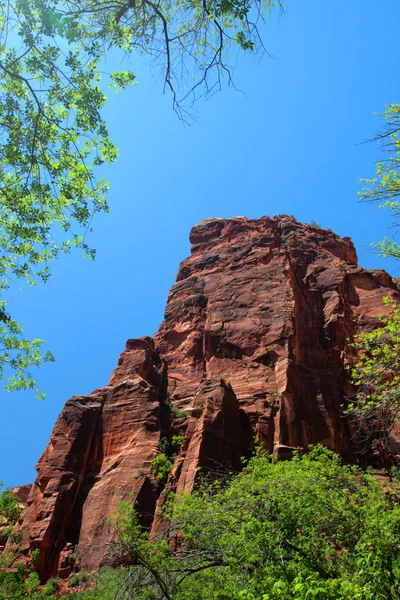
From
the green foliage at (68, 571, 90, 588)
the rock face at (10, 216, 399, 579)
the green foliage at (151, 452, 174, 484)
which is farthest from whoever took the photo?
→ the green foliage at (151, 452, 174, 484)

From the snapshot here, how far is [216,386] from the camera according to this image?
105ft

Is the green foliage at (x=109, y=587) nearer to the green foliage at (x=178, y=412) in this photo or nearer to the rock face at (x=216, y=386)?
the rock face at (x=216, y=386)

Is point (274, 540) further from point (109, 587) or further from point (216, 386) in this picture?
point (216, 386)

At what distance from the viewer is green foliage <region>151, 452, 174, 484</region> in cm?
3039

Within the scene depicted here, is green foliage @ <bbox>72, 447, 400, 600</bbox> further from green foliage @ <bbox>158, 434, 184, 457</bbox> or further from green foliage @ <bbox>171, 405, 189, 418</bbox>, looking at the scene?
green foliage @ <bbox>171, 405, 189, 418</bbox>

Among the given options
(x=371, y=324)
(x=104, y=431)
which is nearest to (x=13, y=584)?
(x=104, y=431)

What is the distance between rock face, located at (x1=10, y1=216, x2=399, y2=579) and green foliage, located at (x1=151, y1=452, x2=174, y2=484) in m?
0.44

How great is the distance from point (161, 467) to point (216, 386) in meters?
6.77

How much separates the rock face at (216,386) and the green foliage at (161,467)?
44cm

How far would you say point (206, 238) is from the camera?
194 feet

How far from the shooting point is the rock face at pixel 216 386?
1163 inches

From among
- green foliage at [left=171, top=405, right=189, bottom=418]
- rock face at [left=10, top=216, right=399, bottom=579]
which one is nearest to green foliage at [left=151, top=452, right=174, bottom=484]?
rock face at [left=10, top=216, right=399, bottom=579]

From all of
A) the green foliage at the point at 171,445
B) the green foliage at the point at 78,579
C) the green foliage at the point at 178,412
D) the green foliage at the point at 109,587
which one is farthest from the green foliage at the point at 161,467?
the green foliage at the point at 109,587

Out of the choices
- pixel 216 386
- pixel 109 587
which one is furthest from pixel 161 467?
pixel 109 587
